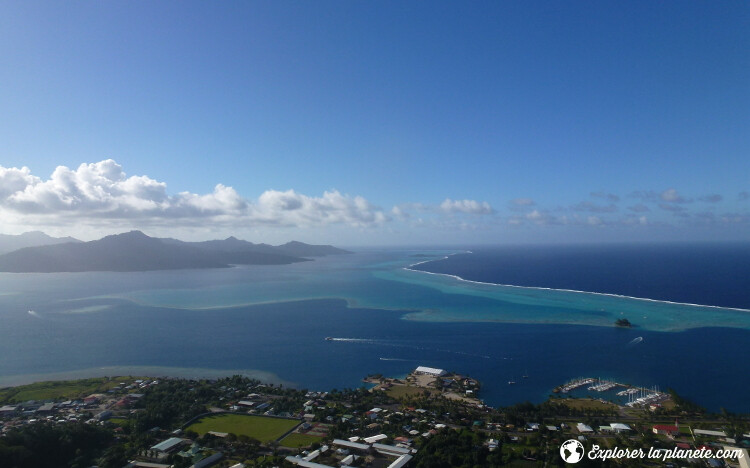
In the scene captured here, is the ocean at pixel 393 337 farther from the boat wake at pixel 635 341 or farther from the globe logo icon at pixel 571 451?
the globe logo icon at pixel 571 451

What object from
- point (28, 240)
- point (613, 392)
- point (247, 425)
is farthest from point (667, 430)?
point (28, 240)

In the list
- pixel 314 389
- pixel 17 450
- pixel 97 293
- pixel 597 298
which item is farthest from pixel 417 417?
pixel 97 293

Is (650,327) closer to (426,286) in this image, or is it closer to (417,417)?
(417,417)

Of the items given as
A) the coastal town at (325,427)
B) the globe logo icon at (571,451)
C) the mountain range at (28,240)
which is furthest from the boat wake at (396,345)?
the mountain range at (28,240)

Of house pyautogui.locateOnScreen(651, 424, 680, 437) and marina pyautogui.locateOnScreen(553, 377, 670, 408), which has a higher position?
house pyautogui.locateOnScreen(651, 424, 680, 437)

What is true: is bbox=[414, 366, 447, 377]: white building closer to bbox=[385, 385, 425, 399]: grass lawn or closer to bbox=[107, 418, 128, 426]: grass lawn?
bbox=[385, 385, 425, 399]: grass lawn

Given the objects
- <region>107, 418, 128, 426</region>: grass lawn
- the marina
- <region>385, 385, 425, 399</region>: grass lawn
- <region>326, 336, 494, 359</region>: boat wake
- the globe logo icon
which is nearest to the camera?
the globe logo icon

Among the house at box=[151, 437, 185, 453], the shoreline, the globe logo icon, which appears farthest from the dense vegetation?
the globe logo icon
